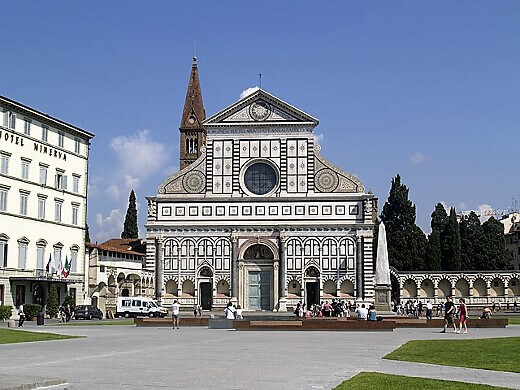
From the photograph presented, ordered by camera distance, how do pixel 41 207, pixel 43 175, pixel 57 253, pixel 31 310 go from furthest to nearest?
pixel 57 253 < pixel 43 175 < pixel 41 207 < pixel 31 310

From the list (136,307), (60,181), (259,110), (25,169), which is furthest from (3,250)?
(259,110)

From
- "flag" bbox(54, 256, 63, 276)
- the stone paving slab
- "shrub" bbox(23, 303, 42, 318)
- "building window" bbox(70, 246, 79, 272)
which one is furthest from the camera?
"building window" bbox(70, 246, 79, 272)

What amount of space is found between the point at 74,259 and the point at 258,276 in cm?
1601

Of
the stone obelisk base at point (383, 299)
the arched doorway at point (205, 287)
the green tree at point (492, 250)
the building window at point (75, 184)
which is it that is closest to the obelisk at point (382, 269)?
the stone obelisk base at point (383, 299)

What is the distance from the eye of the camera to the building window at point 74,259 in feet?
192

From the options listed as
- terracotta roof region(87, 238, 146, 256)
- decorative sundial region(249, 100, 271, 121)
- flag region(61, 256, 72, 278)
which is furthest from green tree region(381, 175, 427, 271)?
flag region(61, 256, 72, 278)

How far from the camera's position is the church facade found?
65688 mm

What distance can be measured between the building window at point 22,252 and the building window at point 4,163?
15.9 ft

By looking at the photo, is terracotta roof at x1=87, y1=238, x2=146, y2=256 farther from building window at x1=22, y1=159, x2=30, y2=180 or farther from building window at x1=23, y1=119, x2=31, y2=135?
building window at x1=23, y1=119, x2=31, y2=135

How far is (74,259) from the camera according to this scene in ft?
194

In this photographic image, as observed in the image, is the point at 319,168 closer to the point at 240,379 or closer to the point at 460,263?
the point at 460,263

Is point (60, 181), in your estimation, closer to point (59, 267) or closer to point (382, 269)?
point (59, 267)

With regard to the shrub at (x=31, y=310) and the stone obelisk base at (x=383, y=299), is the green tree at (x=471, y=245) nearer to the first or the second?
the stone obelisk base at (x=383, y=299)

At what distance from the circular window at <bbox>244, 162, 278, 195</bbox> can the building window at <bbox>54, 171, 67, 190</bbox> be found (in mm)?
16251
